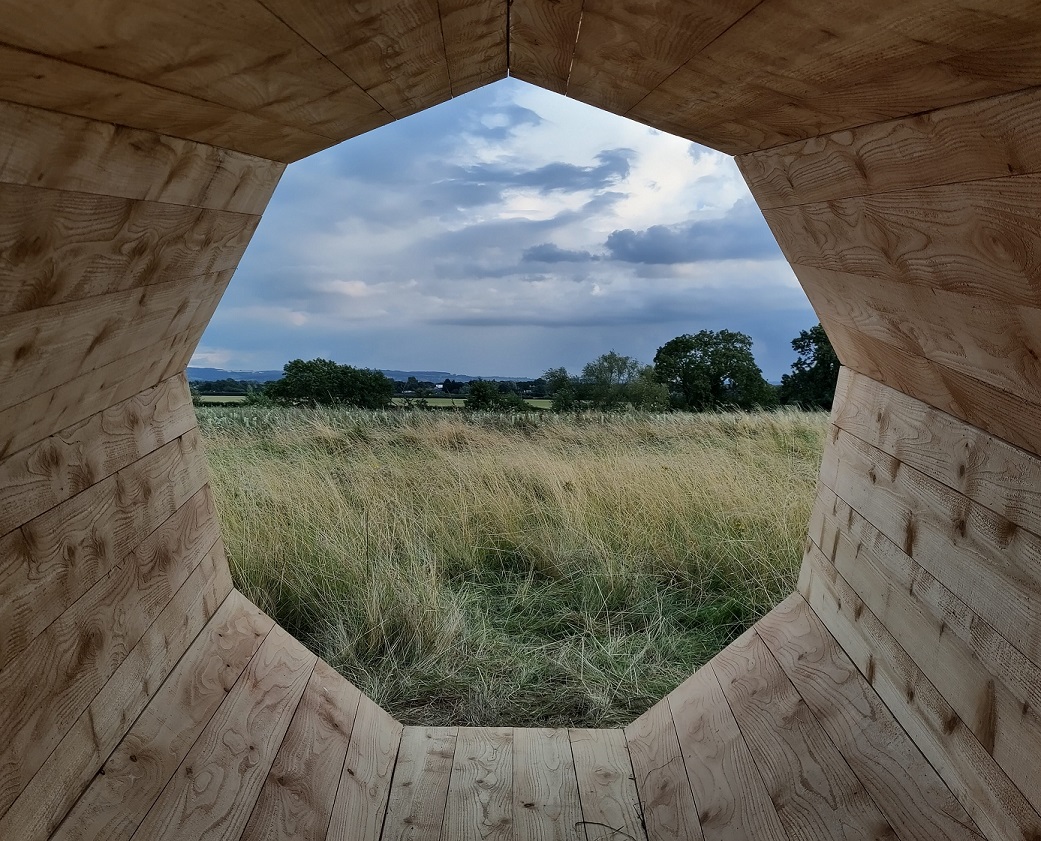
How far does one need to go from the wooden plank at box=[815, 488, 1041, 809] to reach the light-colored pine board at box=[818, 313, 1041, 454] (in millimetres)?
344

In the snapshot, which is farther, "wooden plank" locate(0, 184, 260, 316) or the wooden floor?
the wooden floor

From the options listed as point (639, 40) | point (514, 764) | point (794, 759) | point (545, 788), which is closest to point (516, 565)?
point (514, 764)

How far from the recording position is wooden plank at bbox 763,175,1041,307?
1.22 meters

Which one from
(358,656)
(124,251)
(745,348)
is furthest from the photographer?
(745,348)

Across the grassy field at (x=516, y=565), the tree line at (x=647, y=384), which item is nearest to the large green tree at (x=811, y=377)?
the tree line at (x=647, y=384)

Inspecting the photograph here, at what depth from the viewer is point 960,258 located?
1.41 metres

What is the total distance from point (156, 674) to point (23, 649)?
0.56m

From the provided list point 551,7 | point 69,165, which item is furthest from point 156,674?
point 551,7

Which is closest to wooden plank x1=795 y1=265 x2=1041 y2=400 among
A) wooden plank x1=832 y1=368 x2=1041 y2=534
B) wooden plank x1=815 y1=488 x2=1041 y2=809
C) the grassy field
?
wooden plank x1=832 y1=368 x2=1041 y2=534

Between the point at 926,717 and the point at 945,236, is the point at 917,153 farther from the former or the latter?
the point at 926,717

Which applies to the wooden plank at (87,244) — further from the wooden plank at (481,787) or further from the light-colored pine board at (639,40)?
the wooden plank at (481,787)

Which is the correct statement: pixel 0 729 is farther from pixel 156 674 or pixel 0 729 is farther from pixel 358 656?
pixel 358 656

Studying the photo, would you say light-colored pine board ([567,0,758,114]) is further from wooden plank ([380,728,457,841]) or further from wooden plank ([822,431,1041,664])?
wooden plank ([380,728,457,841])

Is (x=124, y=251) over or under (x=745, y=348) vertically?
over
